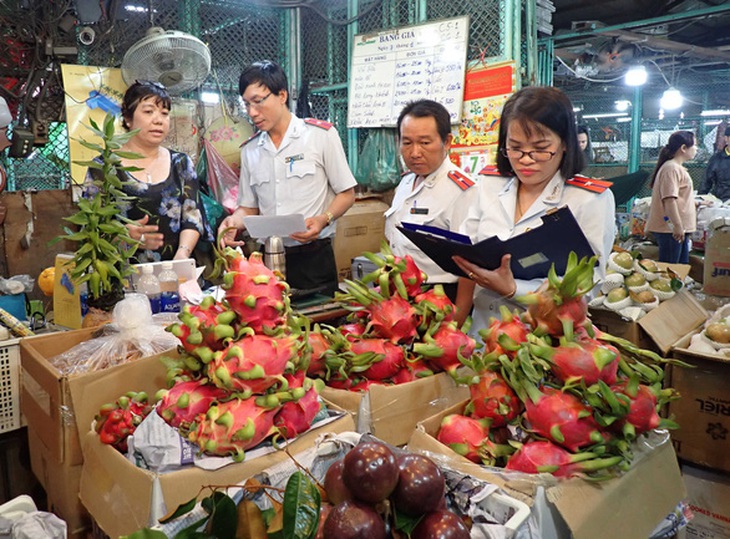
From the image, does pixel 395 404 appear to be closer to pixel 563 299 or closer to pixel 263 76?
pixel 563 299

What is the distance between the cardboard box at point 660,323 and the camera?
2700 mm

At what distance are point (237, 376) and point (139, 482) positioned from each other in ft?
0.85

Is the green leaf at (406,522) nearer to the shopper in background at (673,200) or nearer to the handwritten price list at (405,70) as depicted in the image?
the handwritten price list at (405,70)

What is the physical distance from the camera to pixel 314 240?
312 cm

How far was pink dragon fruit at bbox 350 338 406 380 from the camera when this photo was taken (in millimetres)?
1485

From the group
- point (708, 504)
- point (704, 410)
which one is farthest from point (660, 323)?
point (708, 504)

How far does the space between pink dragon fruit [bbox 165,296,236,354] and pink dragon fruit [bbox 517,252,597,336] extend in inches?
24.7

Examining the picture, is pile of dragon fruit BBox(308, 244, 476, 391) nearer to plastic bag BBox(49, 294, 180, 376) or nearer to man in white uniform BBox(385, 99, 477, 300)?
plastic bag BBox(49, 294, 180, 376)

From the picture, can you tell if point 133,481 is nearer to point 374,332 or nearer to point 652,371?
point 374,332

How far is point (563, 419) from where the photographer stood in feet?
3.83

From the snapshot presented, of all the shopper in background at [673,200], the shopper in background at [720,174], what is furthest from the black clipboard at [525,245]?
the shopper in background at [720,174]

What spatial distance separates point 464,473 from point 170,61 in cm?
333

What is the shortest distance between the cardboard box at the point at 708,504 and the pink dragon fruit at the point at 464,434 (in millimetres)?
1494

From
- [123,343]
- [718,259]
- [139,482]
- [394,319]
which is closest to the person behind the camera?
[139,482]
